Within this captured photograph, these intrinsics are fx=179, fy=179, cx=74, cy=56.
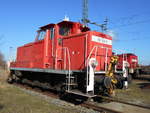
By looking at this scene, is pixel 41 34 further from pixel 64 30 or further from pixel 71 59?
pixel 71 59

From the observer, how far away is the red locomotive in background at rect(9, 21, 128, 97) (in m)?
7.12

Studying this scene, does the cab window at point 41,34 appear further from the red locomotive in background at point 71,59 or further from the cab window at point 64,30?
the cab window at point 64,30

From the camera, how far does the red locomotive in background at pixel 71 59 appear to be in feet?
23.4

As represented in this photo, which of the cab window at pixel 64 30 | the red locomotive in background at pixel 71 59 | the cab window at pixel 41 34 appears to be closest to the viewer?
the red locomotive in background at pixel 71 59

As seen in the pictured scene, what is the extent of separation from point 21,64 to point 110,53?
6296mm

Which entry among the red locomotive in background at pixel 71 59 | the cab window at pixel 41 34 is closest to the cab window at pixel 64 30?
the red locomotive in background at pixel 71 59

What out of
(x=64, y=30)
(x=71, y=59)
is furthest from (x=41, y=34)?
(x=71, y=59)

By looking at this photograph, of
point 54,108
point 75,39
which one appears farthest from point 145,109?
point 75,39

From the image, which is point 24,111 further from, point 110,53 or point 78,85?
point 110,53

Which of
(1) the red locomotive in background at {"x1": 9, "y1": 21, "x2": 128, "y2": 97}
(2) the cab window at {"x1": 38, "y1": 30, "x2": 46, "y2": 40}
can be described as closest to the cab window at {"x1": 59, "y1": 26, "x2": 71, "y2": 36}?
(1) the red locomotive in background at {"x1": 9, "y1": 21, "x2": 128, "y2": 97}

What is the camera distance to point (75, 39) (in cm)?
821

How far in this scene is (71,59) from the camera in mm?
8336

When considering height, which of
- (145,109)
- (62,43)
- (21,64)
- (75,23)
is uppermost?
(75,23)

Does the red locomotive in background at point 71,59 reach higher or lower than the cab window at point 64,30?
lower
